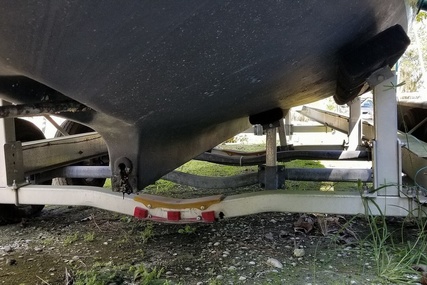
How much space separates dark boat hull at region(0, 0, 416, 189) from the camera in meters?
0.89

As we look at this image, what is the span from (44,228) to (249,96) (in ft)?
6.59

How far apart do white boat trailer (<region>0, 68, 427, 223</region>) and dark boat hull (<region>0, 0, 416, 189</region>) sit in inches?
16.3

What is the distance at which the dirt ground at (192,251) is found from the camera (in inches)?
75.1

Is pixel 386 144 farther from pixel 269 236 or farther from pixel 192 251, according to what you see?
pixel 192 251

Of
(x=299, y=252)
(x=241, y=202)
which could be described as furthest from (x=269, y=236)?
(x=241, y=202)

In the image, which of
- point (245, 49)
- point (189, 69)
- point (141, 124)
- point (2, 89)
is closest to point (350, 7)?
point (245, 49)

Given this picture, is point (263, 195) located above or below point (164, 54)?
below

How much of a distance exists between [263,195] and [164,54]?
3.68ft

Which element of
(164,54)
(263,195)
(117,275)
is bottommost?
(117,275)

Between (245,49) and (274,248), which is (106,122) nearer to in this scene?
(245,49)

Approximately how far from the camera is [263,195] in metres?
1.97

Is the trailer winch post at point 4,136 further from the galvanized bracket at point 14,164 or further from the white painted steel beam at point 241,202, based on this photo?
the white painted steel beam at point 241,202

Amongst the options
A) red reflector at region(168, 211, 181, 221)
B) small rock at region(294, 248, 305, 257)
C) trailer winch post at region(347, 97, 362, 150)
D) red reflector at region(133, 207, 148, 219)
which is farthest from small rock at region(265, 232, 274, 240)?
trailer winch post at region(347, 97, 362, 150)

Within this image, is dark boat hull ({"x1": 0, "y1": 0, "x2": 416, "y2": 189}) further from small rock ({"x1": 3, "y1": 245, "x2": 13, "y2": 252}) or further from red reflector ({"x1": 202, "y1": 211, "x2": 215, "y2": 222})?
small rock ({"x1": 3, "y1": 245, "x2": 13, "y2": 252})
